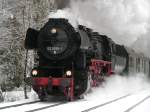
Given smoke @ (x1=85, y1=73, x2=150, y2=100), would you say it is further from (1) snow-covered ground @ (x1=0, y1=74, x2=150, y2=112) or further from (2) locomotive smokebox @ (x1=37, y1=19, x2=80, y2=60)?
(2) locomotive smokebox @ (x1=37, y1=19, x2=80, y2=60)

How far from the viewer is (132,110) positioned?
14.3 metres

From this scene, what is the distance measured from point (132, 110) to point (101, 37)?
25.9 feet

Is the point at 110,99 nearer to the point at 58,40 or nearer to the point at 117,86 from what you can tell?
the point at 58,40

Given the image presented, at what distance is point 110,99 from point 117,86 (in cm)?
536

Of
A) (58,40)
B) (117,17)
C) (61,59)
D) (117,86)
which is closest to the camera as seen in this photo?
(61,59)

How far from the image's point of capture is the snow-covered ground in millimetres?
14427

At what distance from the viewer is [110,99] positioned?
744 inches

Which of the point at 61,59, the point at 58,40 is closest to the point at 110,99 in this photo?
the point at 61,59

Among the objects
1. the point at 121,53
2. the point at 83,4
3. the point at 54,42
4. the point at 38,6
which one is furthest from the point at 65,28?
the point at 38,6

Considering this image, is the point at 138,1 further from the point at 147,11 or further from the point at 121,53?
the point at 121,53

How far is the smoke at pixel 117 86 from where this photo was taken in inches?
812

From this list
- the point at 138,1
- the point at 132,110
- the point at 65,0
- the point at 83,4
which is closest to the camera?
the point at 132,110

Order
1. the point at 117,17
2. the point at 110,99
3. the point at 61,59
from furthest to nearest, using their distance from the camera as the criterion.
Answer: the point at 117,17, the point at 110,99, the point at 61,59

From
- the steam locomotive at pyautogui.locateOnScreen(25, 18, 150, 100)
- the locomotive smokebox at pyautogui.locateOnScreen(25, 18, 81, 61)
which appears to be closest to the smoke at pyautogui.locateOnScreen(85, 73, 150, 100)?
the steam locomotive at pyautogui.locateOnScreen(25, 18, 150, 100)
